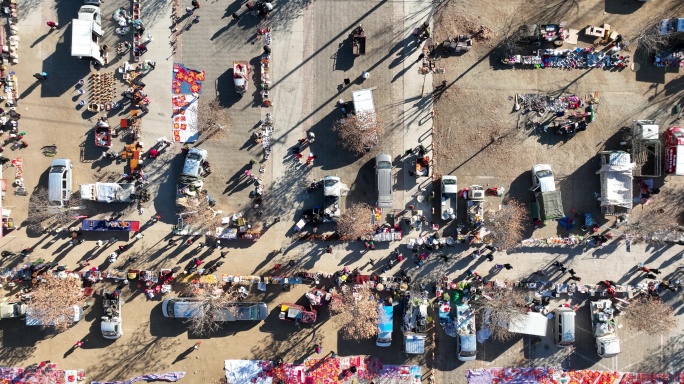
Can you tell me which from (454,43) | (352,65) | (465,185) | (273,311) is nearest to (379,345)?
(273,311)

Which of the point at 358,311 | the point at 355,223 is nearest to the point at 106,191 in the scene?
the point at 355,223

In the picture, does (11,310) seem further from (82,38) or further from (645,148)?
(645,148)

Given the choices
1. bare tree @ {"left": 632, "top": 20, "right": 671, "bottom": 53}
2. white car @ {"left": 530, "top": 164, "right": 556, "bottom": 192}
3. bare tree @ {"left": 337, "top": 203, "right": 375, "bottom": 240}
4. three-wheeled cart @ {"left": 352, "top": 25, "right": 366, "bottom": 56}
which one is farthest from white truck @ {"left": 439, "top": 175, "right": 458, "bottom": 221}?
bare tree @ {"left": 632, "top": 20, "right": 671, "bottom": 53}

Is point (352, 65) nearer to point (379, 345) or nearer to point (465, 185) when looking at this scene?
point (465, 185)

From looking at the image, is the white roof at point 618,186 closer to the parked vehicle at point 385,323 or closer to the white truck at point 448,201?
the white truck at point 448,201

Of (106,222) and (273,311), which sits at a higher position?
(106,222)

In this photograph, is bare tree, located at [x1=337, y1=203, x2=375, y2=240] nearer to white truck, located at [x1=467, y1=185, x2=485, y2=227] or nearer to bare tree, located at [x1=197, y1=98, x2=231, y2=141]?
white truck, located at [x1=467, y1=185, x2=485, y2=227]
